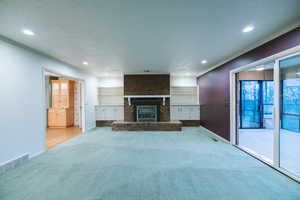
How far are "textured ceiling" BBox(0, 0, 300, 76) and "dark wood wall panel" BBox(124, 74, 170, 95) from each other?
10.0 feet

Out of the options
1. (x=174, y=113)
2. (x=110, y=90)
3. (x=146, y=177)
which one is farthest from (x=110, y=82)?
(x=146, y=177)

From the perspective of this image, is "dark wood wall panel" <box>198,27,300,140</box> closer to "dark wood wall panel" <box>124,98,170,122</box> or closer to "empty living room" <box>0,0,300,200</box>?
"empty living room" <box>0,0,300,200</box>

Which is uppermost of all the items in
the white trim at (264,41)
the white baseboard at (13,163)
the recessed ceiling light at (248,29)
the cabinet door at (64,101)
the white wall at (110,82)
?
the recessed ceiling light at (248,29)

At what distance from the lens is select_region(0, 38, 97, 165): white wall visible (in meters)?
2.43

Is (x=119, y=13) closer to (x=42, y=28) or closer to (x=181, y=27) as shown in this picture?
(x=181, y=27)

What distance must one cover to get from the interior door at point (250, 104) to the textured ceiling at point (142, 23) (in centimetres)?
373

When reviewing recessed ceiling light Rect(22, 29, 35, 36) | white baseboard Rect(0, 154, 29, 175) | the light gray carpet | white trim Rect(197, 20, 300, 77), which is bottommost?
the light gray carpet

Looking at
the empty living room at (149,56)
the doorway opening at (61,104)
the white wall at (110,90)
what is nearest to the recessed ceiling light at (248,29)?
the empty living room at (149,56)

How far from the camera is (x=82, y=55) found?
350cm

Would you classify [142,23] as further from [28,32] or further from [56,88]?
[56,88]

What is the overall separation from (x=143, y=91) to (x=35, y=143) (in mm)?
4155

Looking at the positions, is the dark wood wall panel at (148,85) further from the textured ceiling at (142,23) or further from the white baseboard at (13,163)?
the white baseboard at (13,163)

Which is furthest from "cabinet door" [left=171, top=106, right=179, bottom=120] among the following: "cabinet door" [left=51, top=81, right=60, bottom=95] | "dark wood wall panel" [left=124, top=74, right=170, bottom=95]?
"cabinet door" [left=51, top=81, right=60, bottom=95]

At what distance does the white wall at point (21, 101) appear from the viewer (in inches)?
95.7
